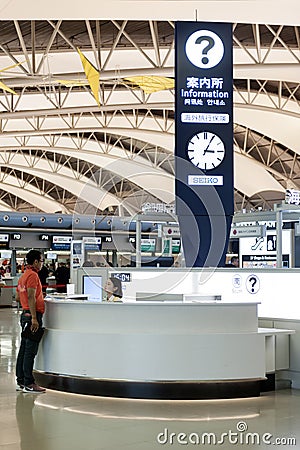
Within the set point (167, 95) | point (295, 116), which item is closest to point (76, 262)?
point (167, 95)

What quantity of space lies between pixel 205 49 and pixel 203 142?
Answer: 5.10ft

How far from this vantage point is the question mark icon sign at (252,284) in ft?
31.6

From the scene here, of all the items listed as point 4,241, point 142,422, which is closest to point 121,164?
point 4,241

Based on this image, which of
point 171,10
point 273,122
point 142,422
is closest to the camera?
point 142,422

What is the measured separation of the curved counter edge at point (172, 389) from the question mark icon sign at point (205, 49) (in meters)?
5.05

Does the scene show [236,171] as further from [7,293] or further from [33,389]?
[33,389]

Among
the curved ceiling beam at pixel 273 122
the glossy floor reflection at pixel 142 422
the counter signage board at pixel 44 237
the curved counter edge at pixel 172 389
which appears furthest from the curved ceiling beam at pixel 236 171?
the glossy floor reflection at pixel 142 422

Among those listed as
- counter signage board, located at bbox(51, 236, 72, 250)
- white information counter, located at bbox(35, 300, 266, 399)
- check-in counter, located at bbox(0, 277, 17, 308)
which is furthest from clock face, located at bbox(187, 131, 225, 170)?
counter signage board, located at bbox(51, 236, 72, 250)

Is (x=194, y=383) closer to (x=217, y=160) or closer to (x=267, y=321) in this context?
(x=267, y=321)

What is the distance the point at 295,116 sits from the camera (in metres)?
28.1

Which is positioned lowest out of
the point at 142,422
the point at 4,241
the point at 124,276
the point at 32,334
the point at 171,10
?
the point at 142,422

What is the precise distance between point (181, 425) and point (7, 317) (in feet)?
51.0

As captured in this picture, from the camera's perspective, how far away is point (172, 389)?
7.95 meters

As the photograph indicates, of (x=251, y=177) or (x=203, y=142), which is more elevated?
(x=251, y=177)
